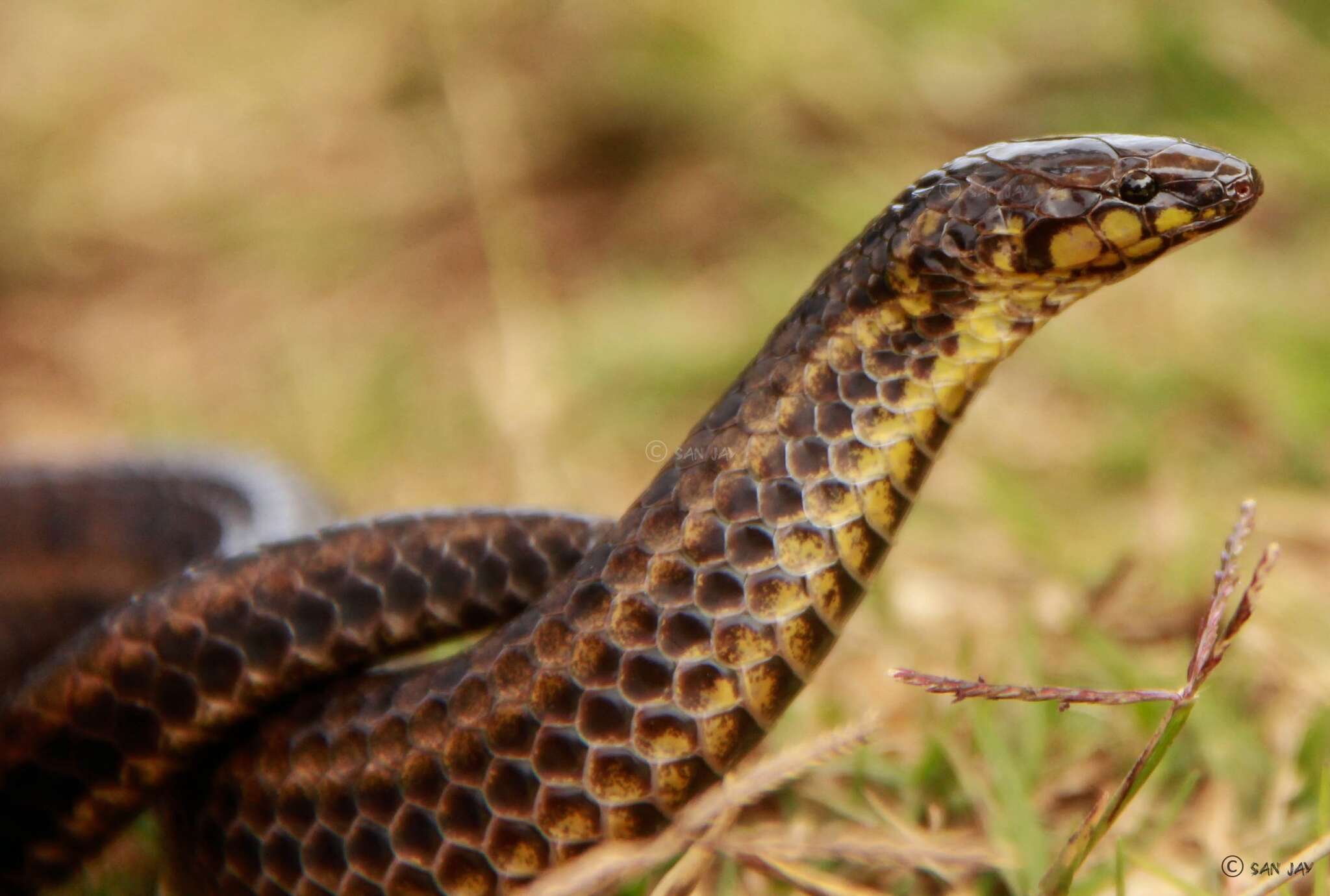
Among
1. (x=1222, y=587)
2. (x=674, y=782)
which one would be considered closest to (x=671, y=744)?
(x=674, y=782)

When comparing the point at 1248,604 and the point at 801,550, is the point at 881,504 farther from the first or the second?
the point at 1248,604

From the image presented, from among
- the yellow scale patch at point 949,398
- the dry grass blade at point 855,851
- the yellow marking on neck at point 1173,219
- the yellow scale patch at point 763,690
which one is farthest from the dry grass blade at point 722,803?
the yellow marking on neck at point 1173,219

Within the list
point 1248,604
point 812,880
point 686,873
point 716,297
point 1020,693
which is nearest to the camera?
point 1248,604

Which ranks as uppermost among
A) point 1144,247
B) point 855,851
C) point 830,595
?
point 1144,247

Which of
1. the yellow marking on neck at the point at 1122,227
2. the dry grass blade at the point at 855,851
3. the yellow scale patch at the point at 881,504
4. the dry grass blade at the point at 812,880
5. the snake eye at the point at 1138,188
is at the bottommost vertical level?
the dry grass blade at the point at 812,880

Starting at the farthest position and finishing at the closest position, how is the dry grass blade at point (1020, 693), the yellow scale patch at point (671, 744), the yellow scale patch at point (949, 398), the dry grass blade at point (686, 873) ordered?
the dry grass blade at point (686, 873), the yellow scale patch at point (949, 398), the yellow scale patch at point (671, 744), the dry grass blade at point (1020, 693)

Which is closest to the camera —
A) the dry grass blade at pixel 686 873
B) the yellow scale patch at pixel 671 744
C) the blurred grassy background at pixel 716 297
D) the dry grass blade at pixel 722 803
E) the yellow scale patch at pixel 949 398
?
the dry grass blade at pixel 722 803

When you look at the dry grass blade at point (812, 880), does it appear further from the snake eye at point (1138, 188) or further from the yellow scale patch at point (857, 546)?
the snake eye at point (1138, 188)

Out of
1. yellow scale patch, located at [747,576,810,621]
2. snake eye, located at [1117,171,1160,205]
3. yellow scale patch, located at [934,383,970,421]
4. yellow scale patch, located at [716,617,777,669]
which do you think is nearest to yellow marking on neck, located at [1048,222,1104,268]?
snake eye, located at [1117,171,1160,205]
